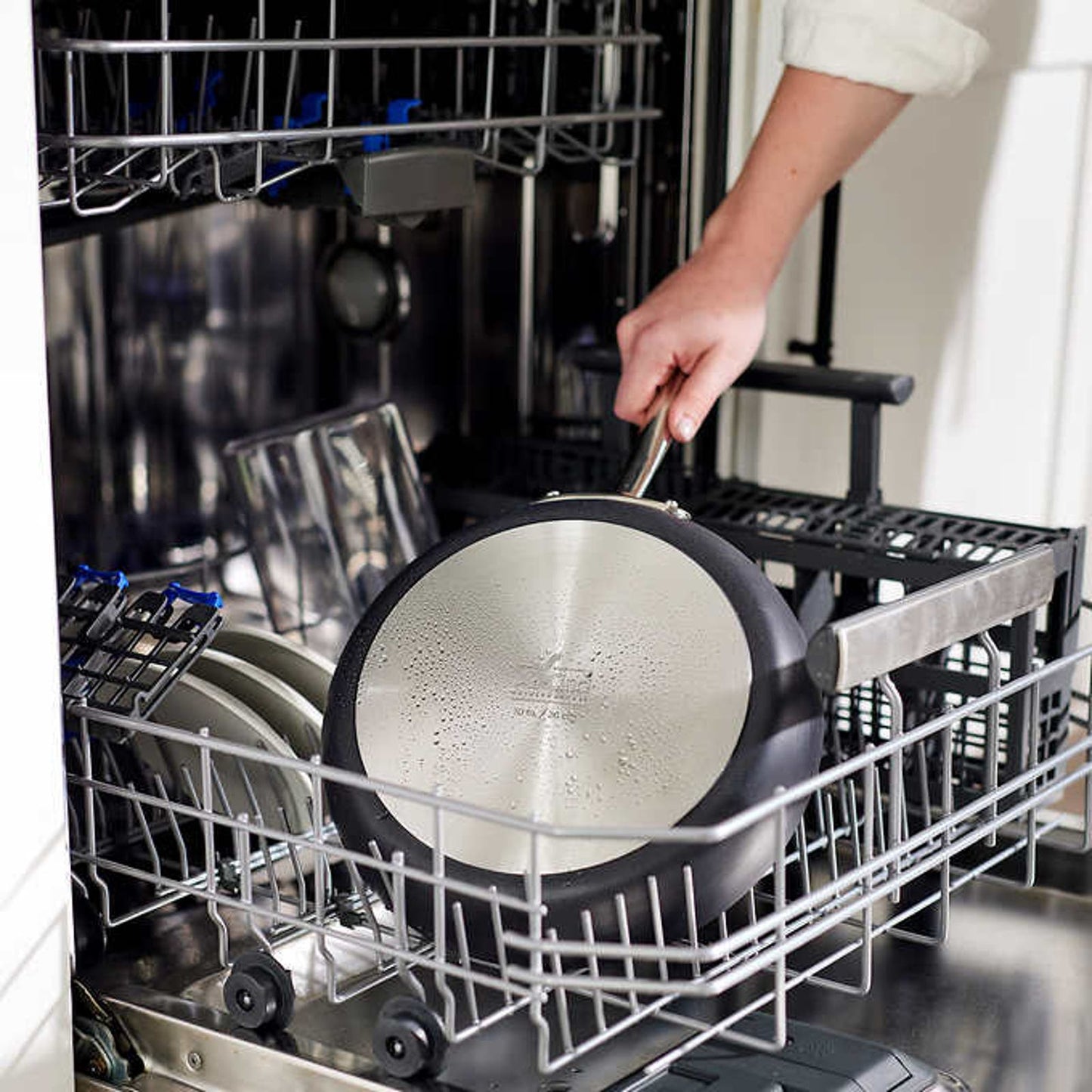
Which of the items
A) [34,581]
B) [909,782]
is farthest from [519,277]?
[34,581]

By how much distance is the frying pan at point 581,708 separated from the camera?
70cm

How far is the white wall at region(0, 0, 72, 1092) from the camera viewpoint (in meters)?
0.66

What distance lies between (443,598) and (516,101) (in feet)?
1.64

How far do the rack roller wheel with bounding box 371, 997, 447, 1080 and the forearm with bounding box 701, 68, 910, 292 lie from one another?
509mm

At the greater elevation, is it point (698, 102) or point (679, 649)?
point (698, 102)

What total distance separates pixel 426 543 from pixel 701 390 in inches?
9.9

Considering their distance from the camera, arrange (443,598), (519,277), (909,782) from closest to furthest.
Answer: (443,598) < (909,782) < (519,277)

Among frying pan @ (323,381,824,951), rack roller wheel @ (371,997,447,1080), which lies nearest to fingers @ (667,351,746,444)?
frying pan @ (323,381,824,951)

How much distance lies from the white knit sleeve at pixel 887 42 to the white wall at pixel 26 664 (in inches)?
18.9

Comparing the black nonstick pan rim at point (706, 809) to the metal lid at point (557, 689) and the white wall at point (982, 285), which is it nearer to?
the metal lid at point (557, 689)

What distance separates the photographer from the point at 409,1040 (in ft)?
2.33

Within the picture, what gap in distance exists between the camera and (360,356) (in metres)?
1.30

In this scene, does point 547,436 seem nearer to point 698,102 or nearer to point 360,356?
point 360,356

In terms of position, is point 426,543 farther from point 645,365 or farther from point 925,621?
point 925,621
